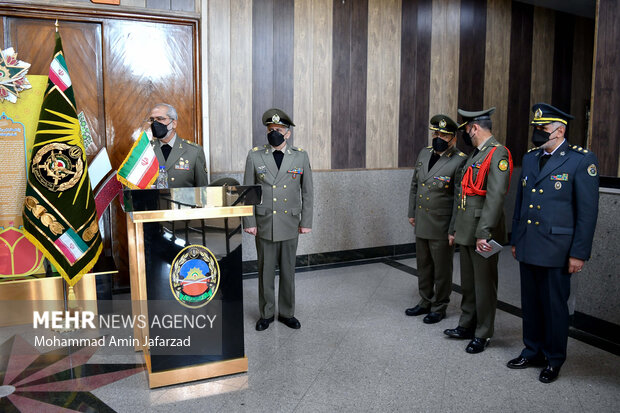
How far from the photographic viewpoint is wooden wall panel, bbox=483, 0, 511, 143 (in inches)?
253

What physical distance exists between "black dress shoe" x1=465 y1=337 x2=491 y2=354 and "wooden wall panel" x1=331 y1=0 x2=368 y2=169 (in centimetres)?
278

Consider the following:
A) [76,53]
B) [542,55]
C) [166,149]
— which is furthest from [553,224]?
[542,55]

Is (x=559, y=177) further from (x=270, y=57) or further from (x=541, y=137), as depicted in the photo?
(x=270, y=57)

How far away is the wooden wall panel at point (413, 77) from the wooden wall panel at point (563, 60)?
7.50 feet

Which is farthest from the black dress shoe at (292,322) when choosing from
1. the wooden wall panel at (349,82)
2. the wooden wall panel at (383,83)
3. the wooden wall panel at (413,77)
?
the wooden wall panel at (413,77)

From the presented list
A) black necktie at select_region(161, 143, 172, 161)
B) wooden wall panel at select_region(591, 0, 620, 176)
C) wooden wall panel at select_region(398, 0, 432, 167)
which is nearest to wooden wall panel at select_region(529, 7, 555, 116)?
wooden wall panel at select_region(398, 0, 432, 167)

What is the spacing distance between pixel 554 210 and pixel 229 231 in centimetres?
187

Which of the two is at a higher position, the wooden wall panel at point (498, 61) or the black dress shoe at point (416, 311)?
the wooden wall panel at point (498, 61)

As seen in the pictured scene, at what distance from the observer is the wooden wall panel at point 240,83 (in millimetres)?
4863

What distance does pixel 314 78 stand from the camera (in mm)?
5336

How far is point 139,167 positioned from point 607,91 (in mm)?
3233

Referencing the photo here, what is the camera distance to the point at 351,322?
3826 mm

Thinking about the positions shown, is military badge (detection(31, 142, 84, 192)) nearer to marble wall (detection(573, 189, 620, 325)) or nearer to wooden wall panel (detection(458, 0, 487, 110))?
marble wall (detection(573, 189, 620, 325))

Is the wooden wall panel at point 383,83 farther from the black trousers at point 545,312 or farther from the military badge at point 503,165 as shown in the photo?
the black trousers at point 545,312
